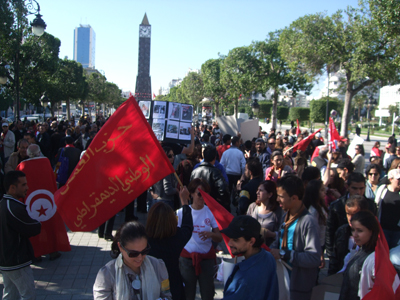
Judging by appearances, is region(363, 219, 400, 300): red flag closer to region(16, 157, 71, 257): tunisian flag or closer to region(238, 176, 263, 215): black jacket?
region(238, 176, 263, 215): black jacket

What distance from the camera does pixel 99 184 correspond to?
3.47 m

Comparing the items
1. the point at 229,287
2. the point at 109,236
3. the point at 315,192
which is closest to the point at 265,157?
the point at 109,236

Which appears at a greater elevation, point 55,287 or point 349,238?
point 349,238

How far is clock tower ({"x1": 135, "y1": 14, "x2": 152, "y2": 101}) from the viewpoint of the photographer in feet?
213

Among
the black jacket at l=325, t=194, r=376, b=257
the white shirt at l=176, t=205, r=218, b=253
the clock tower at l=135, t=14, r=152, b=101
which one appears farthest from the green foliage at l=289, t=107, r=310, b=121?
the white shirt at l=176, t=205, r=218, b=253

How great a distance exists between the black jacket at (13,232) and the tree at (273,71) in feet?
84.0

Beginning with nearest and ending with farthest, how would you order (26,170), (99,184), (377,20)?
(99,184) → (26,170) → (377,20)

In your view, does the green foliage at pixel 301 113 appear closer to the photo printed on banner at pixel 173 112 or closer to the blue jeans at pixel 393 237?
the photo printed on banner at pixel 173 112

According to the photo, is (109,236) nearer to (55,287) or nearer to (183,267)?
(55,287)

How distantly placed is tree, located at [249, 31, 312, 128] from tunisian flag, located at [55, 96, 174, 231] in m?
25.4

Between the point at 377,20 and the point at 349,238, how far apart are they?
1198 centimetres

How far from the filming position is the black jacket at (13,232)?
12.1 ft

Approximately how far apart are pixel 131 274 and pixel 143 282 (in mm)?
89

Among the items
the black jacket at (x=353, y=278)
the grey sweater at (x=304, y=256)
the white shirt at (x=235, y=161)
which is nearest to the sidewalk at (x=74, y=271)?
the grey sweater at (x=304, y=256)
